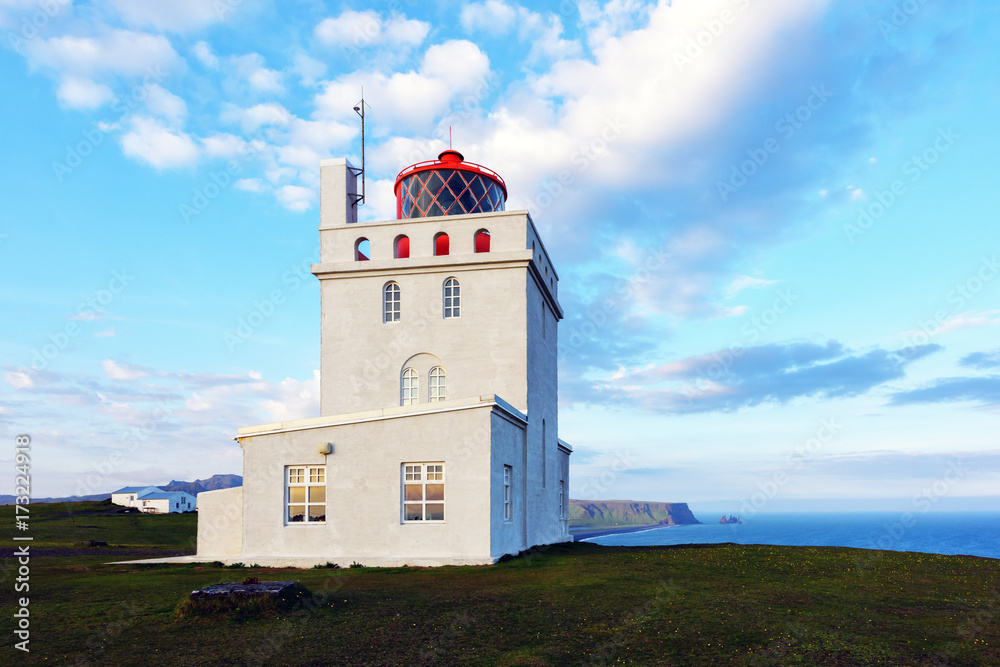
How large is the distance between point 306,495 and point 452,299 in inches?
378

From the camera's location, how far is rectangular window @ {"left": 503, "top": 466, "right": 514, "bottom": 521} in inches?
857

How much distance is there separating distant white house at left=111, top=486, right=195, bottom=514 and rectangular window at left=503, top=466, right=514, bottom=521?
337 feet

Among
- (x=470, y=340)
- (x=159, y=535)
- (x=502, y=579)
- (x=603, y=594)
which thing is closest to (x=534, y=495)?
(x=470, y=340)

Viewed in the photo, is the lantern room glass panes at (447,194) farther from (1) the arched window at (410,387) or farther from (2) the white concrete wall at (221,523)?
(2) the white concrete wall at (221,523)

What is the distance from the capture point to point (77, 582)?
17062 mm

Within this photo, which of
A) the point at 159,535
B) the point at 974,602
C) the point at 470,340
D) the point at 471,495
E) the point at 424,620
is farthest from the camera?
the point at 159,535

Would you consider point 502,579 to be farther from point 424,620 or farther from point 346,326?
point 346,326

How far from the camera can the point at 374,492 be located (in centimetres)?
1995

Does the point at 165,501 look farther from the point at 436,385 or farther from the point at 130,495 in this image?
the point at 436,385

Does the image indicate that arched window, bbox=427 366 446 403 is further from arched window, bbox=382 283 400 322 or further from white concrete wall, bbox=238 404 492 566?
white concrete wall, bbox=238 404 492 566

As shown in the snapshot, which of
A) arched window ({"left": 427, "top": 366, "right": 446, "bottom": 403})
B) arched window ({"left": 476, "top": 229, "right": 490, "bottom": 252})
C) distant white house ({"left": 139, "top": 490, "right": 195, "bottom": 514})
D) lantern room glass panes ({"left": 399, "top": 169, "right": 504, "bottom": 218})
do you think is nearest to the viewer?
arched window ({"left": 427, "top": 366, "right": 446, "bottom": 403})

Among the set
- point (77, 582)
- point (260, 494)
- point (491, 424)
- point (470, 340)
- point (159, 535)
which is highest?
point (470, 340)

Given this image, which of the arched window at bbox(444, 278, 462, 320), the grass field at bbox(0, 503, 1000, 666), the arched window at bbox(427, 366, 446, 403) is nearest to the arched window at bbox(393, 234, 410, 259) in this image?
the arched window at bbox(444, 278, 462, 320)

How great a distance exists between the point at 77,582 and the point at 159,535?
32.4m
